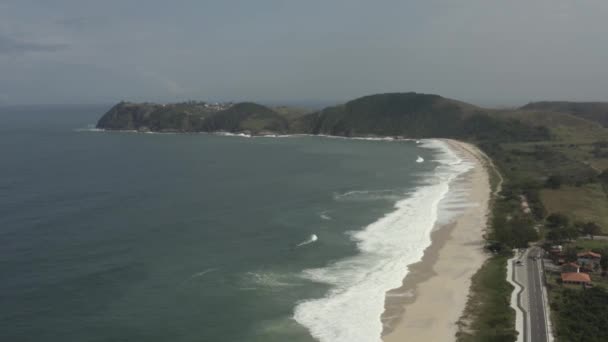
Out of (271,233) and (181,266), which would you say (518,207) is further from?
(181,266)

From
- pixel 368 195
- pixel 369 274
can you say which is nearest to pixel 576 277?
pixel 369 274

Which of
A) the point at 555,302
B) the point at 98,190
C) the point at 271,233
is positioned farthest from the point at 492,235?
the point at 98,190

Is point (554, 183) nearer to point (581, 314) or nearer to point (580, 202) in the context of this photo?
point (580, 202)

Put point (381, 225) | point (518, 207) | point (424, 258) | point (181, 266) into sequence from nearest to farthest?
1. point (181, 266)
2. point (424, 258)
3. point (381, 225)
4. point (518, 207)

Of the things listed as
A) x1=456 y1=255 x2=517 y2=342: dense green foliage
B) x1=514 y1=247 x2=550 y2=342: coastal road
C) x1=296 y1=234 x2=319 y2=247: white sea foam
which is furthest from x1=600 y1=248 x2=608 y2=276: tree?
x1=296 y1=234 x2=319 y2=247: white sea foam

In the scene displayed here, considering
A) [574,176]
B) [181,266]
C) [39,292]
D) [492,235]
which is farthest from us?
[574,176]

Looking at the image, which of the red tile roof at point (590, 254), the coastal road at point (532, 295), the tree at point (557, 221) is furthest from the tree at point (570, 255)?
the tree at point (557, 221)
